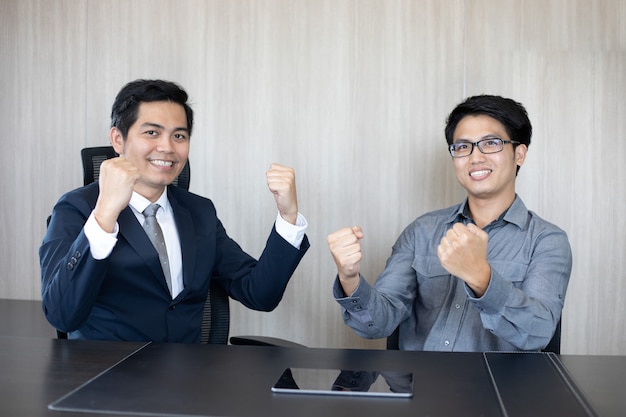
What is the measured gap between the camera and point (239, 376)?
140cm

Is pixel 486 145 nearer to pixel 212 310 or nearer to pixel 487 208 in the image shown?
pixel 487 208

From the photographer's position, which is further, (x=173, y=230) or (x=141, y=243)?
(x=173, y=230)

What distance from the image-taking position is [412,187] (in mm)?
3484

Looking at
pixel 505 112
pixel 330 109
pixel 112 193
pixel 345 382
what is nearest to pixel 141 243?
pixel 112 193

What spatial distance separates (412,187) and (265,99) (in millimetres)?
890

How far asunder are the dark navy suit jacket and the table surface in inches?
7.7

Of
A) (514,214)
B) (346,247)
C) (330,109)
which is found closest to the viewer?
(346,247)

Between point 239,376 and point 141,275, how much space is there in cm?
79

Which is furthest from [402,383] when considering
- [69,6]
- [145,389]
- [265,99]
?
[69,6]

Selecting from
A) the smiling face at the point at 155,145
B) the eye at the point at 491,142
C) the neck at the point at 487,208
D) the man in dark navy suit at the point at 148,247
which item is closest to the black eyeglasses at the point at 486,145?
the eye at the point at 491,142

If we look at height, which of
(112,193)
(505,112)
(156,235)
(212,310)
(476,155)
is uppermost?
(505,112)

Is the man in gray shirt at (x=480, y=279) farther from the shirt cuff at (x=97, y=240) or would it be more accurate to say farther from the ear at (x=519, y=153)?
the shirt cuff at (x=97, y=240)

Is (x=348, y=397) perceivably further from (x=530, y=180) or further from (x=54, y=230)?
(x=530, y=180)

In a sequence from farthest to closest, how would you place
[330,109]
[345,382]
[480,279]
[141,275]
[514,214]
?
[330,109] < [514,214] < [141,275] < [480,279] < [345,382]
